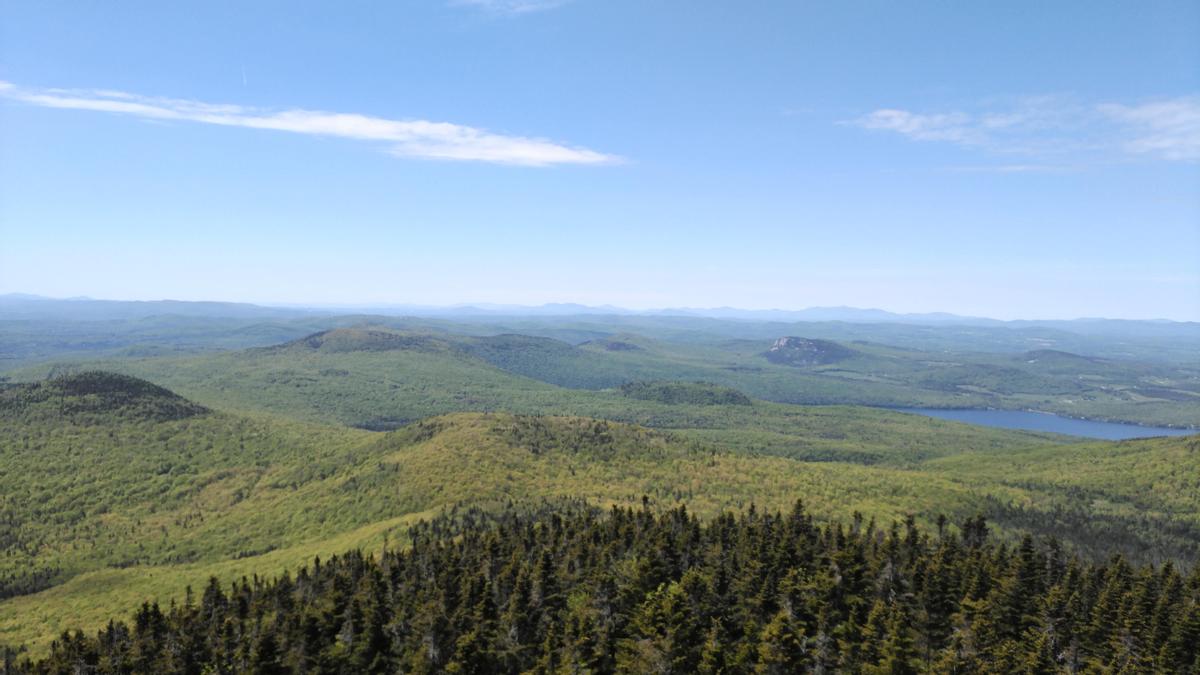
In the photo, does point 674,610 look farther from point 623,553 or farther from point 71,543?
point 71,543

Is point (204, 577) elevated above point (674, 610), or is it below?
below

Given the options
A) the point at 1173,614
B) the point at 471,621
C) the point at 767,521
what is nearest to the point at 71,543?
the point at 471,621

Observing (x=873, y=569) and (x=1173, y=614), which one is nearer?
(x=1173, y=614)

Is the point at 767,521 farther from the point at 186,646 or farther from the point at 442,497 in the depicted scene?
the point at 442,497

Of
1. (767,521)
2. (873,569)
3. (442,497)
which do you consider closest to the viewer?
(873,569)

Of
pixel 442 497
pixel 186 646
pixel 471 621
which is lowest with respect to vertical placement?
pixel 442 497

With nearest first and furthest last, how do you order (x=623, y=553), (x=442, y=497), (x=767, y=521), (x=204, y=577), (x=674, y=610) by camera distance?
(x=674, y=610) < (x=623, y=553) < (x=767, y=521) < (x=204, y=577) < (x=442, y=497)
